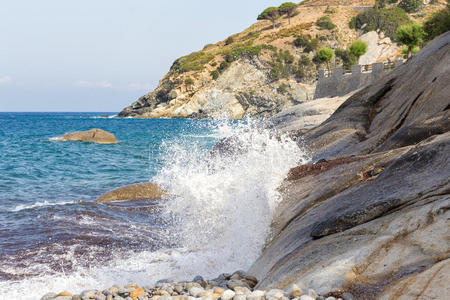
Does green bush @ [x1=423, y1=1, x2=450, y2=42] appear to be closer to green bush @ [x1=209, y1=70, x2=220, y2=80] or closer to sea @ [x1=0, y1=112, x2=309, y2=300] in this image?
sea @ [x1=0, y1=112, x2=309, y2=300]

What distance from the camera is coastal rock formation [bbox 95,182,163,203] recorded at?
Answer: 64.1 feet

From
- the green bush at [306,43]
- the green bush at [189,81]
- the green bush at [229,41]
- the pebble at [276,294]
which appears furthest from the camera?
the green bush at [229,41]

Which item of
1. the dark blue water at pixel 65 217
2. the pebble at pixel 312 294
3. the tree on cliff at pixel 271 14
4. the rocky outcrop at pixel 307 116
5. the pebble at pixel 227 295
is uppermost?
the tree on cliff at pixel 271 14

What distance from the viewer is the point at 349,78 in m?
42.5

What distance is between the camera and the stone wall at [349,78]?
37812 mm

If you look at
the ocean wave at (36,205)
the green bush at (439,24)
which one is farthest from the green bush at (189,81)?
the ocean wave at (36,205)

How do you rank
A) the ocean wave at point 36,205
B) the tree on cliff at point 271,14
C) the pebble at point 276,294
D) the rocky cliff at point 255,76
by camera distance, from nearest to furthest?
the pebble at point 276,294
the ocean wave at point 36,205
the rocky cliff at point 255,76
the tree on cliff at point 271,14

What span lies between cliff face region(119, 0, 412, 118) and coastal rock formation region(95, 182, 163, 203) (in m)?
79.5

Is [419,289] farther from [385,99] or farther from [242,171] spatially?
[385,99]

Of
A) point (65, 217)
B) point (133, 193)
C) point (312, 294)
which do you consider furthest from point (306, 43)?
point (312, 294)

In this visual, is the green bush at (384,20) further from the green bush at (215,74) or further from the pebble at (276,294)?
the pebble at (276,294)

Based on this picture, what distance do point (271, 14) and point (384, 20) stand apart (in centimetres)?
4095

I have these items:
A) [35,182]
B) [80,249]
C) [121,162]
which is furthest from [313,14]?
[80,249]

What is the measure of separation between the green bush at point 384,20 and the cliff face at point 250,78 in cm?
331
